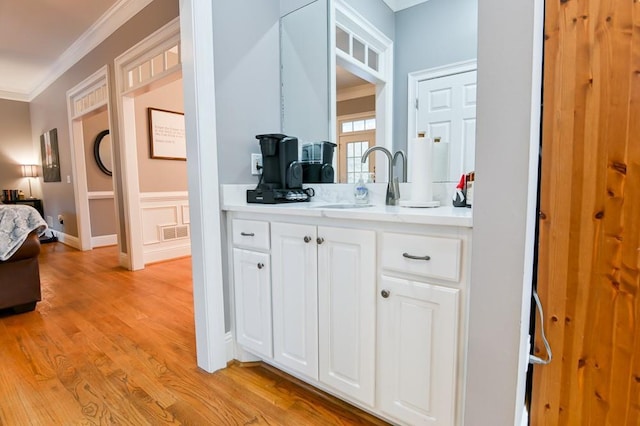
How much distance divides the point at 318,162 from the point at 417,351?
1.21 metres

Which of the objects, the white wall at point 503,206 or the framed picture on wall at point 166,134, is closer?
the white wall at point 503,206

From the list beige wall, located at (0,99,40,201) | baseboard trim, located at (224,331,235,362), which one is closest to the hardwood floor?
baseboard trim, located at (224,331,235,362)

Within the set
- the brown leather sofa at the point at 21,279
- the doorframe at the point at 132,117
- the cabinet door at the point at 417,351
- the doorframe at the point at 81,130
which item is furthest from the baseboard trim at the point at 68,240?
the cabinet door at the point at 417,351

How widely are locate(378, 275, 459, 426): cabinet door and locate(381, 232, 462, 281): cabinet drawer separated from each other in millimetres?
49

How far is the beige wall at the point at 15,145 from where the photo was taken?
225 inches

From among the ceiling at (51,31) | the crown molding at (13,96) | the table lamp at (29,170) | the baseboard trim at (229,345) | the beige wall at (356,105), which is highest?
the ceiling at (51,31)

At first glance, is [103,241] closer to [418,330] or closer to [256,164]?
[256,164]

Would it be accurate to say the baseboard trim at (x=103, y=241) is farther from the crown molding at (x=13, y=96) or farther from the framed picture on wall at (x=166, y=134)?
the crown molding at (x=13, y=96)

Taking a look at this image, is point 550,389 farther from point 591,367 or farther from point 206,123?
point 206,123

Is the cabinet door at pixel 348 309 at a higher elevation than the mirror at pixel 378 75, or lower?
lower

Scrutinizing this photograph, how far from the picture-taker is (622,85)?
2.74 feet

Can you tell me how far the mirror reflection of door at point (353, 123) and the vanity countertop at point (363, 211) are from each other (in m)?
0.21

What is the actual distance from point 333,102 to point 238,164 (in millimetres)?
696

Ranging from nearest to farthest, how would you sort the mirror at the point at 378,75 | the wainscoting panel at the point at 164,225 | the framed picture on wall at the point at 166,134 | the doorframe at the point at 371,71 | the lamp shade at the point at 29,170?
the mirror at the point at 378,75
the doorframe at the point at 371,71
the wainscoting panel at the point at 164,225
the framed picture on wall at the point at 166,134
the lamp shade at the point at 29,170
